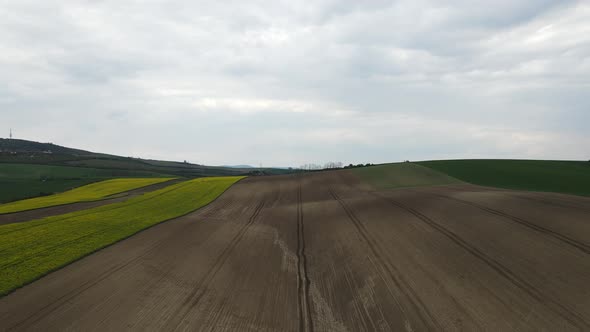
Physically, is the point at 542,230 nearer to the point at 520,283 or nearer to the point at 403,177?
the point at 520,283

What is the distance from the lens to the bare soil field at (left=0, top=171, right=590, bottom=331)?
8.59m

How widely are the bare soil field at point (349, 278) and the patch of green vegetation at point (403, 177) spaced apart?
16977mm

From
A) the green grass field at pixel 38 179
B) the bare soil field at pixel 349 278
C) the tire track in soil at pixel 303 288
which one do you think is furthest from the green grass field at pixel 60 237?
the green grass field at pixel 38 179

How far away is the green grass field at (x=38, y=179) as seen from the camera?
44341mm

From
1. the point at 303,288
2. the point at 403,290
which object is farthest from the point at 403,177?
the point at 303,288

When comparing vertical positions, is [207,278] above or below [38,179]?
below

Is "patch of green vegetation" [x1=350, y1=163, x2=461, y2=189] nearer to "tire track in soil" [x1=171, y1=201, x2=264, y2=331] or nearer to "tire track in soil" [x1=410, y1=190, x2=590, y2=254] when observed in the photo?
"tire track in soil" [x1=410, y1=190, x2=590, y2=254]

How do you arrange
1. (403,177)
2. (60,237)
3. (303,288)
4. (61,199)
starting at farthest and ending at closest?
(403,177), (61,199), (60,237), (303,288)

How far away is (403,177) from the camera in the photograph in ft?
136

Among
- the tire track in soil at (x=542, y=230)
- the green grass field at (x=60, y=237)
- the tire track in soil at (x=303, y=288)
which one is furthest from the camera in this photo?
the green grass field at (x=60, y=237)

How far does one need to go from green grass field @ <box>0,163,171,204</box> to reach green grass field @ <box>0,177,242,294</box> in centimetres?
2965

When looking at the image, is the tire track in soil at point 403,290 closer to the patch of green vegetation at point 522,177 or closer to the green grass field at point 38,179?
the patch of green vegetation at point 522,177

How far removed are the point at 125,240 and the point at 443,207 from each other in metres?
Answer: 22.3

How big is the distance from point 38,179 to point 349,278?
280 feet
